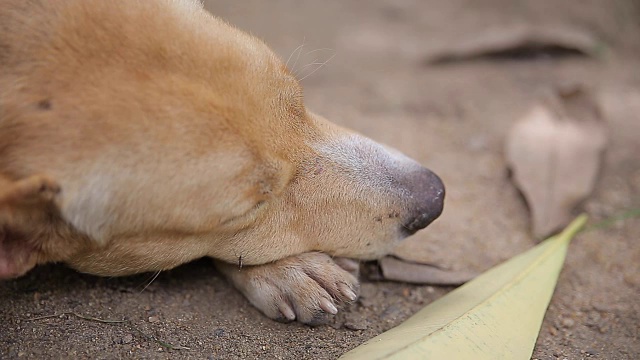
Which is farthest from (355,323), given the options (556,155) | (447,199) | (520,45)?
(520,45)

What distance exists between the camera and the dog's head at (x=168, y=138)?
2215 millimetres

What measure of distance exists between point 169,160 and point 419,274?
1335 mm

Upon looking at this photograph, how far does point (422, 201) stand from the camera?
283 cm

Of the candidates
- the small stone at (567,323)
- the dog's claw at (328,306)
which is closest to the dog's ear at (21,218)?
the dog's claw at (328,306)

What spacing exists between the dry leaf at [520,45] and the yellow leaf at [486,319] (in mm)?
2331

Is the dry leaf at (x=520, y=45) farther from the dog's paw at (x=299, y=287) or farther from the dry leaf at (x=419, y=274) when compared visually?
the dog's paw at (x=299, y=287)

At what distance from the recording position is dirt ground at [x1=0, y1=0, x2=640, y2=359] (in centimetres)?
254

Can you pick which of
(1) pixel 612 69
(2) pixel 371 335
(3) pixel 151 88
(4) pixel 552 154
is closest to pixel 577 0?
(1) pixel 612 69

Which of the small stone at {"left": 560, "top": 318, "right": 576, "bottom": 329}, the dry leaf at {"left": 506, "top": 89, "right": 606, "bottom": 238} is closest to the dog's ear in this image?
the small stone at {"left": 560, "top": 318, "right": 576, "bottom": 329}

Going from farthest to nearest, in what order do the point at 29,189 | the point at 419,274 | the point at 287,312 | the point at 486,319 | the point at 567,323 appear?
the point at 419,274 < the point at 567,323 < the point at 287,312 < the point at 486,319 < the point at 29,189

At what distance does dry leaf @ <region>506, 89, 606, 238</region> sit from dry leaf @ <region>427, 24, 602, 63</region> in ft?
3.15

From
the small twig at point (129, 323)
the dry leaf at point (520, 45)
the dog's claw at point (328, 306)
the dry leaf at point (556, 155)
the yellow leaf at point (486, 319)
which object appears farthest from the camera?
the dry leaf at point (520, 45)

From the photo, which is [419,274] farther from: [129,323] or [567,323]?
[129,323]

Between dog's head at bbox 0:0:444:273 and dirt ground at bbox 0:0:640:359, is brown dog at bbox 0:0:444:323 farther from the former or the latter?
dirt ground at bbox 0:0:640:359
